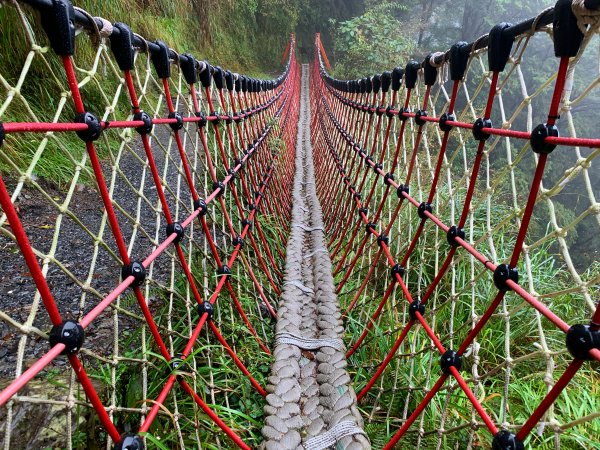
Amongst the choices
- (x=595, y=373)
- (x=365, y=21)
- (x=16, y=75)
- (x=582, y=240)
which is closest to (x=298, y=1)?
(x=365, y=21)

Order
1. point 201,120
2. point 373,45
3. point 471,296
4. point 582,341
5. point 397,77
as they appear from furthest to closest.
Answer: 1. point 373,45
2. point 397,77
3. point 471,296
4. point 201,120
5. point 582,341

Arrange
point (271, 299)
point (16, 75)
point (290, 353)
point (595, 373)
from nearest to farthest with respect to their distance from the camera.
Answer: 1. point (290, 353)
2. point (595, 373)
3. point (271, 299)
4. point (16, 75)

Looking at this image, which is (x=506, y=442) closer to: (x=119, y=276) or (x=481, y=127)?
(x=481, y=127)

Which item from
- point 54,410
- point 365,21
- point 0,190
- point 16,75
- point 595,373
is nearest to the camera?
point 0,190

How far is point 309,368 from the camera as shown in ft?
4.10

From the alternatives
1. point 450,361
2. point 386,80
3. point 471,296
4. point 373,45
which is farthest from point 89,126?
point 373,45

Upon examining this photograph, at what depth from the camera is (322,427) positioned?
1038 mm

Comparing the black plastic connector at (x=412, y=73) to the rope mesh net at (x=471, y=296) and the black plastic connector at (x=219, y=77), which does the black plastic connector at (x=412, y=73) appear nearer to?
the rope mesh net at (x=471, y=296)

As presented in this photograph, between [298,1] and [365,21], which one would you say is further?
[298,1]

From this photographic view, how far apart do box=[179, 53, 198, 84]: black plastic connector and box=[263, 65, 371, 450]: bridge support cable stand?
2.83ft

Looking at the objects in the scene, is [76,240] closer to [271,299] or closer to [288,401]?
[271,299]

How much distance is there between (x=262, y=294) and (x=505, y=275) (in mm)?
930

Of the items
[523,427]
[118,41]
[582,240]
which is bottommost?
[582,240]

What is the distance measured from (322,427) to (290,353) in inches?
11.2
